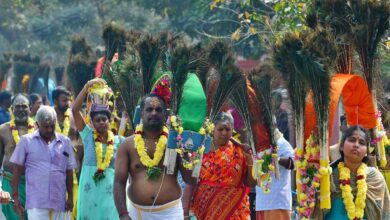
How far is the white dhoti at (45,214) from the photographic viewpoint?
1163 cm

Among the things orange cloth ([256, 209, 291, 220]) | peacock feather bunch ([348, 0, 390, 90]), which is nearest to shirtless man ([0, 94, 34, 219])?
orange cloth ([256, 209, 291, 220])

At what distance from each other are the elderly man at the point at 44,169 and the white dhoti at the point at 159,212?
8.15ft

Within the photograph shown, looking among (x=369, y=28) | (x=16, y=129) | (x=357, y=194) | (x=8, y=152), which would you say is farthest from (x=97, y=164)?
(x=357, y=194)

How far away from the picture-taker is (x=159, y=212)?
9.27m

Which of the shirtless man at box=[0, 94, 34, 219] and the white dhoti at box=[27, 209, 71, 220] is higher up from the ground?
the shirtless man at box=[0, 94, 34, 219]

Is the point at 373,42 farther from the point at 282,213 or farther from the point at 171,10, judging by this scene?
the point at 171,10

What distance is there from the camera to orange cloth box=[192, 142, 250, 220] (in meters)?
10.8

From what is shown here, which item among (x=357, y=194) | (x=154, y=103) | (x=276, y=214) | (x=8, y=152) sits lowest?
(x=276, y=214)

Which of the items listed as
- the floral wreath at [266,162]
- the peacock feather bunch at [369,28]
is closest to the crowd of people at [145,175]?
the floral wreath at [266,162]

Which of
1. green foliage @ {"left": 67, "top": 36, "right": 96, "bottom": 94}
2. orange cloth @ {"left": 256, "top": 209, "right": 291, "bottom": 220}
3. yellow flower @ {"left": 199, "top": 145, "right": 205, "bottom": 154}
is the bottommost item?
orange cloth @ {"left": 256, "top": 209, "right": 291, "bottom": 220}

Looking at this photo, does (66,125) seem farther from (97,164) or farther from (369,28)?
(369,28)

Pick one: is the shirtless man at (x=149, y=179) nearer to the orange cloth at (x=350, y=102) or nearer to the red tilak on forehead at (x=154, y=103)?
the red tilak on forehead at (x=154, y=103)

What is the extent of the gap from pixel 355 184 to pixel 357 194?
9cm

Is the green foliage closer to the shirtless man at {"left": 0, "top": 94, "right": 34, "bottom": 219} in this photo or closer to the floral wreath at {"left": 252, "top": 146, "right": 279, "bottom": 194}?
the shirtless man at {"left": 0, "top": 94, "right": 34, "bottom": 219}
